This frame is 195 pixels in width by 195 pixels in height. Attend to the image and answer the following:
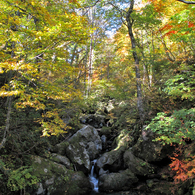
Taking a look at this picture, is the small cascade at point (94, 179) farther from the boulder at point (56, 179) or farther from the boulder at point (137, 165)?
the boulder at point (137, 165)

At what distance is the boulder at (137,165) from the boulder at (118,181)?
1.03 ft

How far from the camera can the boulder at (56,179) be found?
552cm

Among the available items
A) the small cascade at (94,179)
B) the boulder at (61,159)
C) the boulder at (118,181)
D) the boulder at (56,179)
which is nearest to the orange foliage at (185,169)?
the boulder at (118,181)

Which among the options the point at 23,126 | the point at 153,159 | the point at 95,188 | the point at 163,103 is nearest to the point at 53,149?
the point at 23,126

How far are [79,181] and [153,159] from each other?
3.83 meters

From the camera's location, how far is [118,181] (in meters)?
6.60

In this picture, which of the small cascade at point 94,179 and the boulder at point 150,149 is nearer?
the boulder at point 150,149

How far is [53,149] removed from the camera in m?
7.54

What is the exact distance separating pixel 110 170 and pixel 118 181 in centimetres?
119

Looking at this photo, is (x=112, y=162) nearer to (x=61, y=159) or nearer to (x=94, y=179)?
(x=94, y=179)

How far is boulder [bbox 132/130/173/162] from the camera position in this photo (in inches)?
258

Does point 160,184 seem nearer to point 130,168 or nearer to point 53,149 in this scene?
point 130,168

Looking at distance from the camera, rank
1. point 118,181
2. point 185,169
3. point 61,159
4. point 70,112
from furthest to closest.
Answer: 1. point 70,112
2. point 61,159
3. point 118,181
4. point 185,169

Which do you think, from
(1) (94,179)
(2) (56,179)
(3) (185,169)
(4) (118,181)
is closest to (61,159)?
(2) (56,179)
